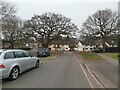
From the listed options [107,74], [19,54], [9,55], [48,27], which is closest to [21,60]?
[19,54]

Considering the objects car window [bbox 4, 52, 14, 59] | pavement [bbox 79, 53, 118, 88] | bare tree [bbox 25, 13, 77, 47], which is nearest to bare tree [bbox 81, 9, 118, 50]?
bare tree [bbox 25, 13, 77, 47]

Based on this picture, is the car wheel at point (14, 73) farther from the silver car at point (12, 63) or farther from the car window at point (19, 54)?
the car window at point (19, 54)

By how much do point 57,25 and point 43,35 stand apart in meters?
4.41

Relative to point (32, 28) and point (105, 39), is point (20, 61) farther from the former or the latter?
point (105, 39)

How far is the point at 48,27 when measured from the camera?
51531 millimetres

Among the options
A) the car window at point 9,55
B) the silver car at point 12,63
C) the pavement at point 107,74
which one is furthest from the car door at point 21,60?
the pavement at point 107,74

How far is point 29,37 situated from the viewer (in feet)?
170

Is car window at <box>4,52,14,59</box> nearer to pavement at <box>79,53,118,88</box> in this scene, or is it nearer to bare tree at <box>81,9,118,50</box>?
pavement at <box>79,53,118,88</box>

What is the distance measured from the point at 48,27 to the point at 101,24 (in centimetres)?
1630

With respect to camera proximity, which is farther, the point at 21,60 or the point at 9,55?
the point at 21,60

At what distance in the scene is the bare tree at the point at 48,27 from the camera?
5150 centimetres

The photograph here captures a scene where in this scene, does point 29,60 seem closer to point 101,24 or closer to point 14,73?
point 14,73

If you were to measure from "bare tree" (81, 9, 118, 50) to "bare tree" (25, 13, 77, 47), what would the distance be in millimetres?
7431

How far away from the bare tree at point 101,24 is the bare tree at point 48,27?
7431 mm
